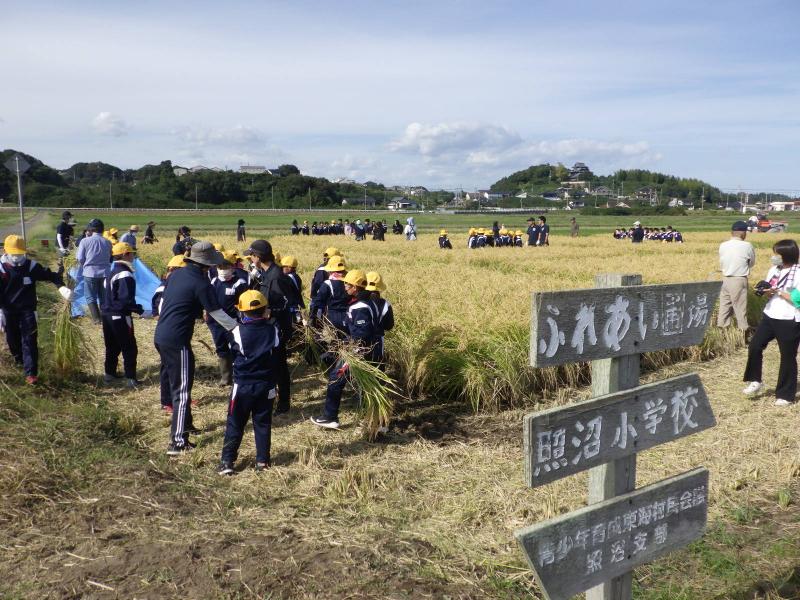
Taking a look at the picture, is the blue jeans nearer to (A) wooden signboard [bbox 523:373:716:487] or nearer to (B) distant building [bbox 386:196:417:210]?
(A) wooden signboard [bbox 523:373:716:487]

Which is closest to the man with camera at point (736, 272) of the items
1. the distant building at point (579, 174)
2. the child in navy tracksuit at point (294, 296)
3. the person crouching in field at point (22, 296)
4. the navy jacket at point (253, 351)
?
the child in navy tracksuit at point (294, 296)

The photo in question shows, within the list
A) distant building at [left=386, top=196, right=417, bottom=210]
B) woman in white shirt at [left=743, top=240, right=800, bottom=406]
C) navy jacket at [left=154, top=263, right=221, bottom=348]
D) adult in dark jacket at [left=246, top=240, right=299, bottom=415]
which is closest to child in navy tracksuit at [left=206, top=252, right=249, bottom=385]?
adult in dark jacket at [left=246, top=240, right=299, bottom=415]

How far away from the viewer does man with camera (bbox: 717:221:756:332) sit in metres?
8.96

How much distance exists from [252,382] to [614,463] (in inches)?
134

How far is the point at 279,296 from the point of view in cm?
702

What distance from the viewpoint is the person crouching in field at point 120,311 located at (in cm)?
755

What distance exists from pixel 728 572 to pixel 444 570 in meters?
1.67

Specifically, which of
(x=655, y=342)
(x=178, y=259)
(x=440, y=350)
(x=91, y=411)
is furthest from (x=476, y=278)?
(x=655, y=342)

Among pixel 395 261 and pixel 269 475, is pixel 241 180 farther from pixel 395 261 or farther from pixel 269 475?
pixel 269 475

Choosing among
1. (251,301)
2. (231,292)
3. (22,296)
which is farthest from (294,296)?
(22,296)

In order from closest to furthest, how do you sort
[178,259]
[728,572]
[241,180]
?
[728,572], [178,259], [241,180]

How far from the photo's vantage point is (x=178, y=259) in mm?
7676

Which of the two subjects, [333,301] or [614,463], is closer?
[614,463]

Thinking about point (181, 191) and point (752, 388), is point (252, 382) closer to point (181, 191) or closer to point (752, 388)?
point (752, 388)
